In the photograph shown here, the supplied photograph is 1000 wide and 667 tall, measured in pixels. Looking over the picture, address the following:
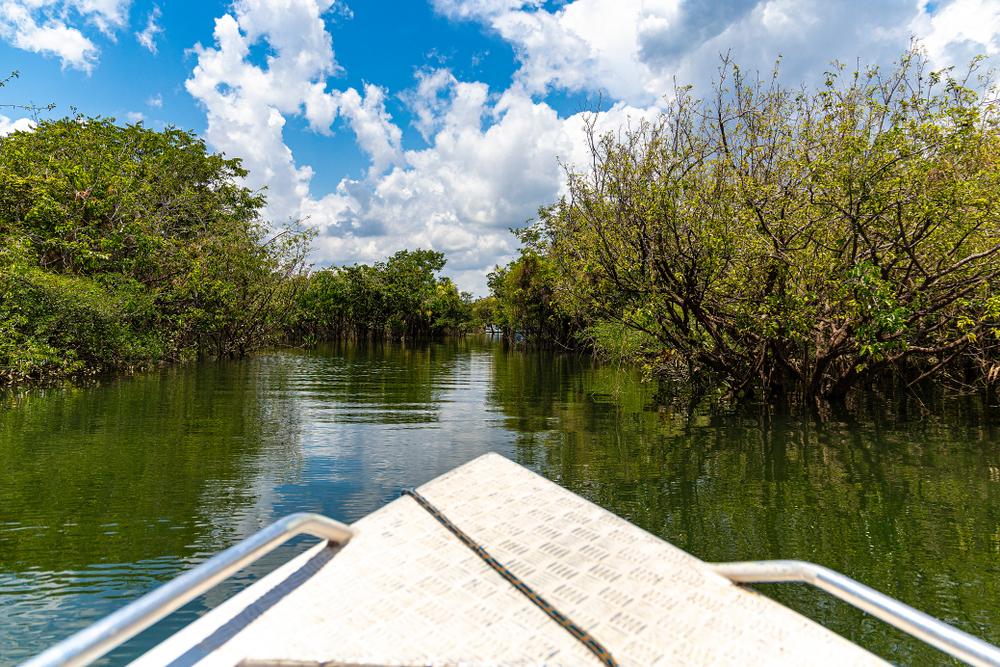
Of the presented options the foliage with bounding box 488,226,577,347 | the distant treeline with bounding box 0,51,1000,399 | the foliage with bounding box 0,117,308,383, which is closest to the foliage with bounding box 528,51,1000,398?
the distant treeline with bounding box 0,51,1000,399

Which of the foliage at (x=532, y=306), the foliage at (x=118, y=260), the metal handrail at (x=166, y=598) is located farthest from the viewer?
the foliage at (x=532, y=306)

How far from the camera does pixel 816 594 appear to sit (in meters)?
4.13

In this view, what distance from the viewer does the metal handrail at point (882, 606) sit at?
61.7 inches

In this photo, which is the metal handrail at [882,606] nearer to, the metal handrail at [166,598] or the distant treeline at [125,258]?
the metal handrail at [166,598]

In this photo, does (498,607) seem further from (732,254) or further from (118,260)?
(118,260)

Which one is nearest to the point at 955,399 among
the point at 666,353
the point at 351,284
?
the point at 666,353

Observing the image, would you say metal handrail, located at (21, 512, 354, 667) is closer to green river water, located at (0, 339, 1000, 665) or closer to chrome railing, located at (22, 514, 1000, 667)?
chrome railing, located at (22, 514, 1000, 667)

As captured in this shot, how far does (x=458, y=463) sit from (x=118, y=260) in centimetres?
1661

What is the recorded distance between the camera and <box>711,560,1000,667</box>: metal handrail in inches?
61.7

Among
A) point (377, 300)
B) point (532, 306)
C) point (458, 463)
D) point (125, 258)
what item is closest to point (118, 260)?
point (125, 258)

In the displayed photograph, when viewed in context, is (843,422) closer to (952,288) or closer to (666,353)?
(952,288)

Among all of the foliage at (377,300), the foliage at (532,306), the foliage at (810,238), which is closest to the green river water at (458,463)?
the foliage at (810,238)

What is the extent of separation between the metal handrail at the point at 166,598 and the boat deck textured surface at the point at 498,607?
144 mm

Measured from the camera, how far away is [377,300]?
58.5 meters
